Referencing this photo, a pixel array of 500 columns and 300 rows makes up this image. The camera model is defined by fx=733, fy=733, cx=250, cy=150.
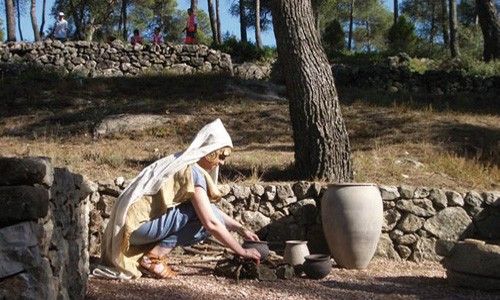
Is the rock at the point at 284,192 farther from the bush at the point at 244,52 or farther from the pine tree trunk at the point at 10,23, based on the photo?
the pine tree trunk at the point at 10,23

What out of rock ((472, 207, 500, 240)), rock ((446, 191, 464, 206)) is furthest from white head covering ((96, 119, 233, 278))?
rock ((472, 207, 500, 240))

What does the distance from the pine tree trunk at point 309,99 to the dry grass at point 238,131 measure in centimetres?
36

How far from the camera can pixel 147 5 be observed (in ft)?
142

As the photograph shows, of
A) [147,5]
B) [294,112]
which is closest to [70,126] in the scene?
[294,112]

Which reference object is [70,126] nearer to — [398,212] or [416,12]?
[398,212]

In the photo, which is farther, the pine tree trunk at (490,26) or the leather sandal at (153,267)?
the pine tree trunk at (490,26)

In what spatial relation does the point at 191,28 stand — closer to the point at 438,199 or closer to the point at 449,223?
the point at 438,199

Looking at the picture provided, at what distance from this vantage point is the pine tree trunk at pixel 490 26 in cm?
1598

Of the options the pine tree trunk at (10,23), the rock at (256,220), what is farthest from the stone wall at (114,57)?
the rock at (256,220)

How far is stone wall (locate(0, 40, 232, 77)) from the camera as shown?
15.3 metres

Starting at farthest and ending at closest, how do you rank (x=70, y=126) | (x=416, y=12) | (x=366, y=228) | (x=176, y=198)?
1. (x=416, y=12)
2. (x=70, y=126)
3. (x=366, y=228)
4. (x=176, y=198)

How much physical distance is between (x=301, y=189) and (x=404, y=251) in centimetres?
109

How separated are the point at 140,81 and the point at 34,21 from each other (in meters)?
17.1

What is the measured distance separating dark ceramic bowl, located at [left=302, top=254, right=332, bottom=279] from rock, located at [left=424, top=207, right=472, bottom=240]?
5.90 feet
